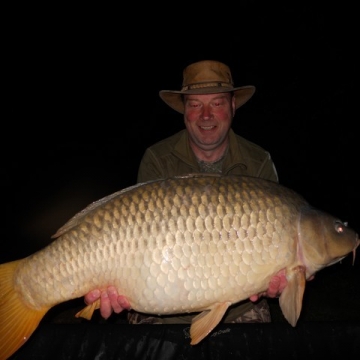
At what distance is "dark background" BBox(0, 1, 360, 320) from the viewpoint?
18.6 feet

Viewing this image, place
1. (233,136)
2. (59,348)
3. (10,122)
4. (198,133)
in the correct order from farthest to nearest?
(10,122)
(233,136)
(198,133)
(59,348)

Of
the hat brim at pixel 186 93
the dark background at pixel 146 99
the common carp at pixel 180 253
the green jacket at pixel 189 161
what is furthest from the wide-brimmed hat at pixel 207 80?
the dark background at pixel 146 99

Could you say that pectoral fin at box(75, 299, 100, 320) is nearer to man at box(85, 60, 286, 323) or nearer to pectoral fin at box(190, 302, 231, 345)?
pectoral fin at box(190, 302, 231, 345)

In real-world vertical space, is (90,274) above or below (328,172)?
above

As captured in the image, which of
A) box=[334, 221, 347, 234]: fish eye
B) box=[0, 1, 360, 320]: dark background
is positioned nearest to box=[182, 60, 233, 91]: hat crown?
box=[334, 221, 347, 234]: fish eye

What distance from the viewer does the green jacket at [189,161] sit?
201 centimetres

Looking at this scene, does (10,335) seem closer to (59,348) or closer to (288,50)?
(59,348)

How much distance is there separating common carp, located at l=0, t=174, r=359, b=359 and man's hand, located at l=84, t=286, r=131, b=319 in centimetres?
5

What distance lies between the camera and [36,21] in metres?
13.1

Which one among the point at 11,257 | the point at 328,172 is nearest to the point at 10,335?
the point at 11,257

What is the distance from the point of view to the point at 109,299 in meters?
1.39

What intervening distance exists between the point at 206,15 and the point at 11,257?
875 centimetres

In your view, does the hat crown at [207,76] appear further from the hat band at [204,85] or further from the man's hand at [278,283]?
the man's hand at [278,283]

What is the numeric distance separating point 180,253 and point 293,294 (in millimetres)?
422
